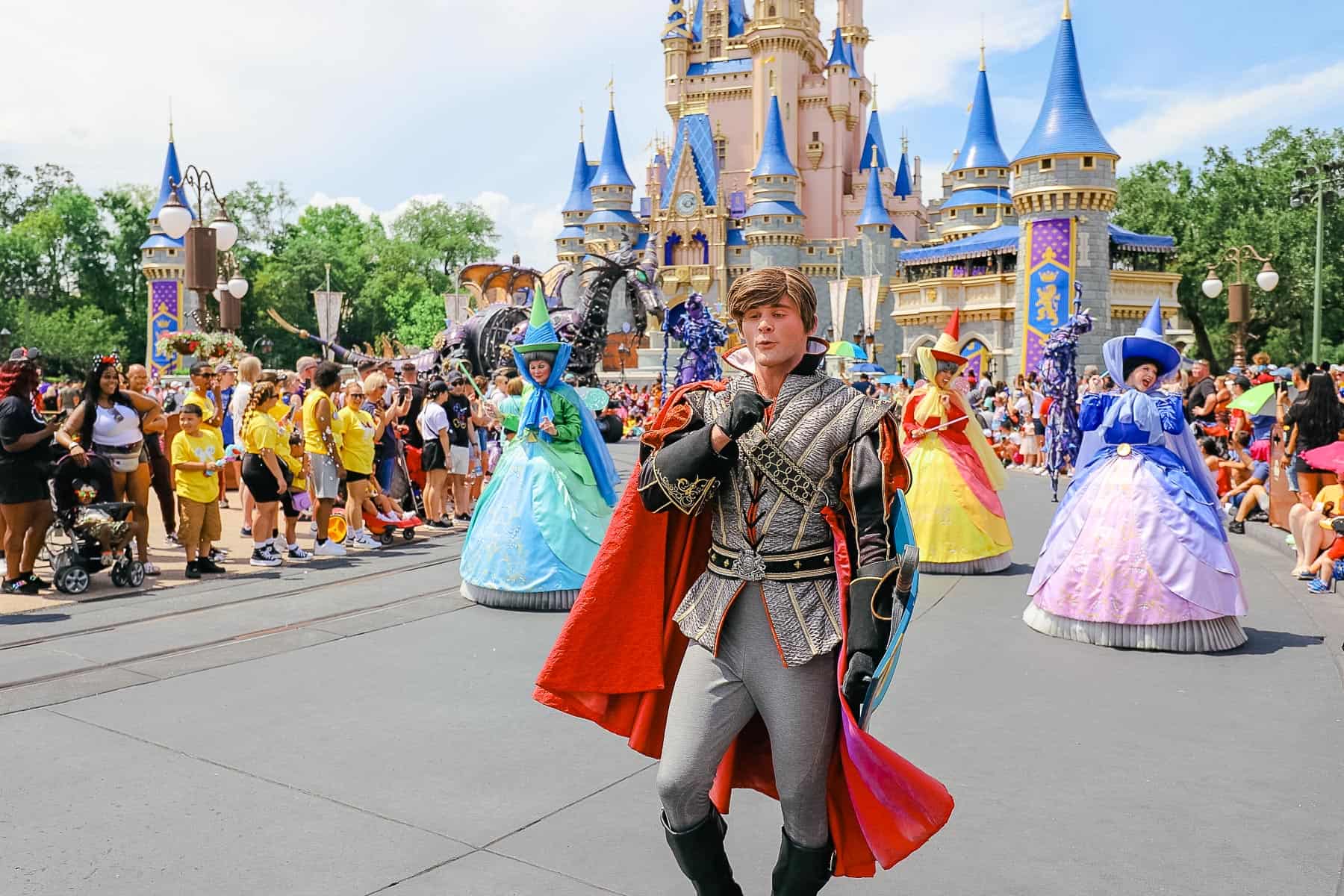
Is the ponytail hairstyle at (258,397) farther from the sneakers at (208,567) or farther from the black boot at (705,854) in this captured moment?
the black boot at (705,854)

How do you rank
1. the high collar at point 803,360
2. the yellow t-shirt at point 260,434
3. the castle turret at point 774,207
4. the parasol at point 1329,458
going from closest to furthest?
the high collar at point 803,360 → the parasol at point 1329,458 → the yellow t-shirt at point 260,434 → the castle turret at point 774,207

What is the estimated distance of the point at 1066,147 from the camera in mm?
30172

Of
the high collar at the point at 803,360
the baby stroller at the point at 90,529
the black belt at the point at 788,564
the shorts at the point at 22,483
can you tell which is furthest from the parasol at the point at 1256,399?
the shorts at the point at 22,483

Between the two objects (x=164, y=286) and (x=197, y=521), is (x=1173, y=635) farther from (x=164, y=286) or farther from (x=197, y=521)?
(x=164, y=286)

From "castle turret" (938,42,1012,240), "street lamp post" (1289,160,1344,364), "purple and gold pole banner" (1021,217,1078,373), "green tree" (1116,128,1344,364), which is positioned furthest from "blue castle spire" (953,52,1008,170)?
"purple and gold pole banner" (1021,217,1078,373)

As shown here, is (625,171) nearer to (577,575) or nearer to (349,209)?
(349,209)

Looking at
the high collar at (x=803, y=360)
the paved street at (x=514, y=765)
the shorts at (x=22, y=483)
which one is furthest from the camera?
the shorts at (x=22, y=483)

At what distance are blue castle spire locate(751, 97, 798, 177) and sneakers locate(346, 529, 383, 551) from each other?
45.1m

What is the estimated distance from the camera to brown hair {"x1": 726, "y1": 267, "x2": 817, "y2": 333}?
2.66 metres

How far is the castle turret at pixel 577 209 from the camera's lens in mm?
59438

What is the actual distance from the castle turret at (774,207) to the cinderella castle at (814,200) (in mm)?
83

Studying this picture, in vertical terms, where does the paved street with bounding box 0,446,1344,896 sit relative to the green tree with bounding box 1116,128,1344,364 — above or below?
below

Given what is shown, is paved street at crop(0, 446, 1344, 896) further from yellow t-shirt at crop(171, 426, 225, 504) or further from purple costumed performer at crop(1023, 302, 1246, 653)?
yellow t-shirt at crop(171, 426, 225, 504)

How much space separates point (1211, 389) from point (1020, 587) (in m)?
7.26
